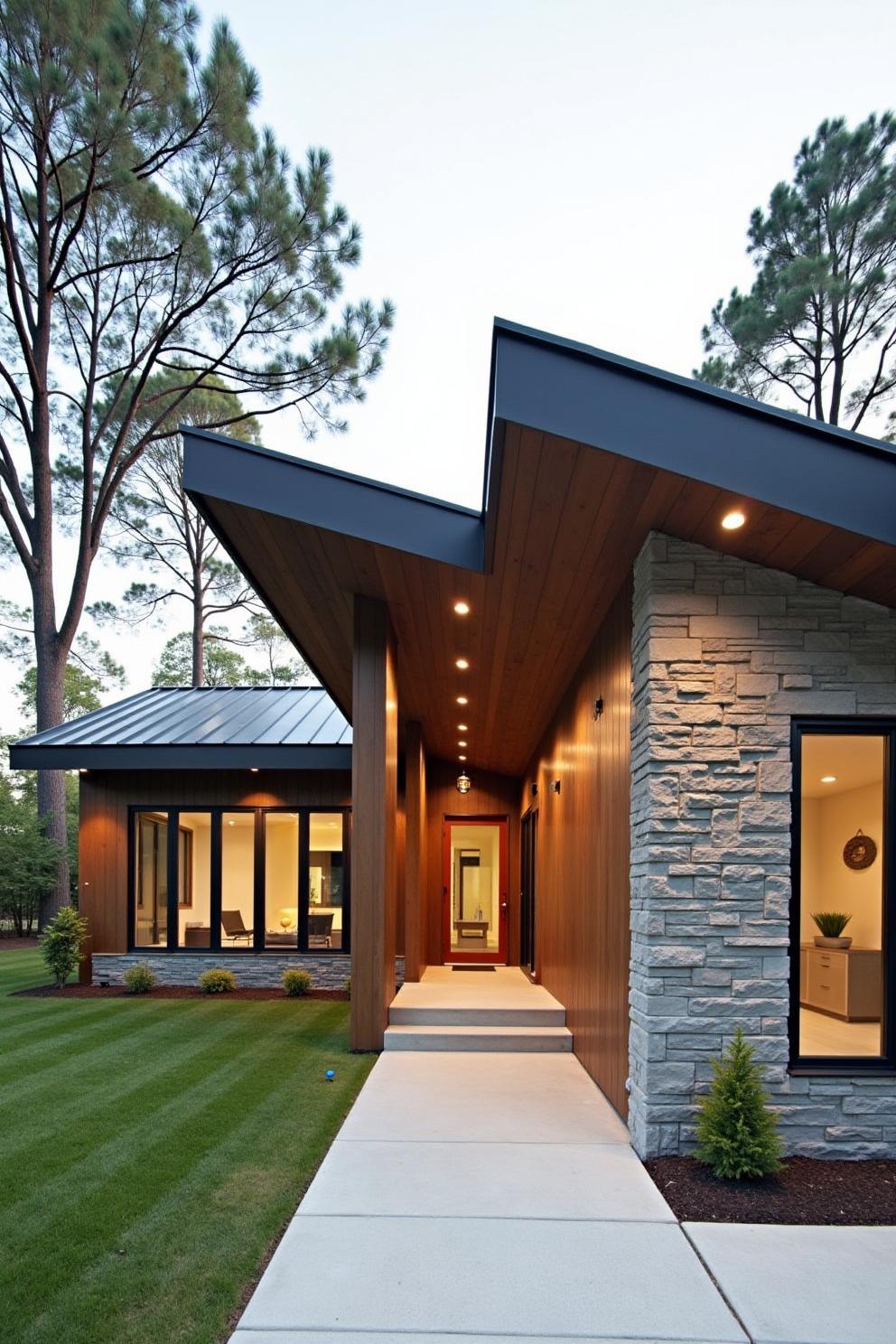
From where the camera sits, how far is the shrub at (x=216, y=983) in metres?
9.62

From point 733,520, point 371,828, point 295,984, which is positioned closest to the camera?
point 733,520

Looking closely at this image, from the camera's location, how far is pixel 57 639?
14.8 m

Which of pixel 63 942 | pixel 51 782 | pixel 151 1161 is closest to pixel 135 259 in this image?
pixel 51 782

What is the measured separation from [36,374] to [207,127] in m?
4.87

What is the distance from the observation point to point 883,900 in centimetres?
427

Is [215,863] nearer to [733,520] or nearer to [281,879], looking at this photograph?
[281,879]

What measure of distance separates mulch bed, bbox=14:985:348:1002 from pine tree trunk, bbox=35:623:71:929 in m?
4.80

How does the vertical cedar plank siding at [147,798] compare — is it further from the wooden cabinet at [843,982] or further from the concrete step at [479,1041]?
the wooden cabinet at [843,982]

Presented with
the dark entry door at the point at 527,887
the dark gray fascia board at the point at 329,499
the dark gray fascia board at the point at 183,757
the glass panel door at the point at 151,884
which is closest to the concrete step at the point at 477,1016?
the dark entry door at the point at 527,887

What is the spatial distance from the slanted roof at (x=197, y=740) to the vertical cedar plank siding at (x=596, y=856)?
10.4ft

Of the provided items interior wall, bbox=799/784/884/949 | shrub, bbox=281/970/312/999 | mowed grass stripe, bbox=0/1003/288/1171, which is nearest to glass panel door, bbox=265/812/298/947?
shrub, bbox=281/970/312/999

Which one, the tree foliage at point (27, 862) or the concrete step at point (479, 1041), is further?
the tree foliage at point (27, 862)

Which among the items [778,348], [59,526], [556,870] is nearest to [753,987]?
[556,870]

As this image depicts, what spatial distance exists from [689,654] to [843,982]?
1855mm
